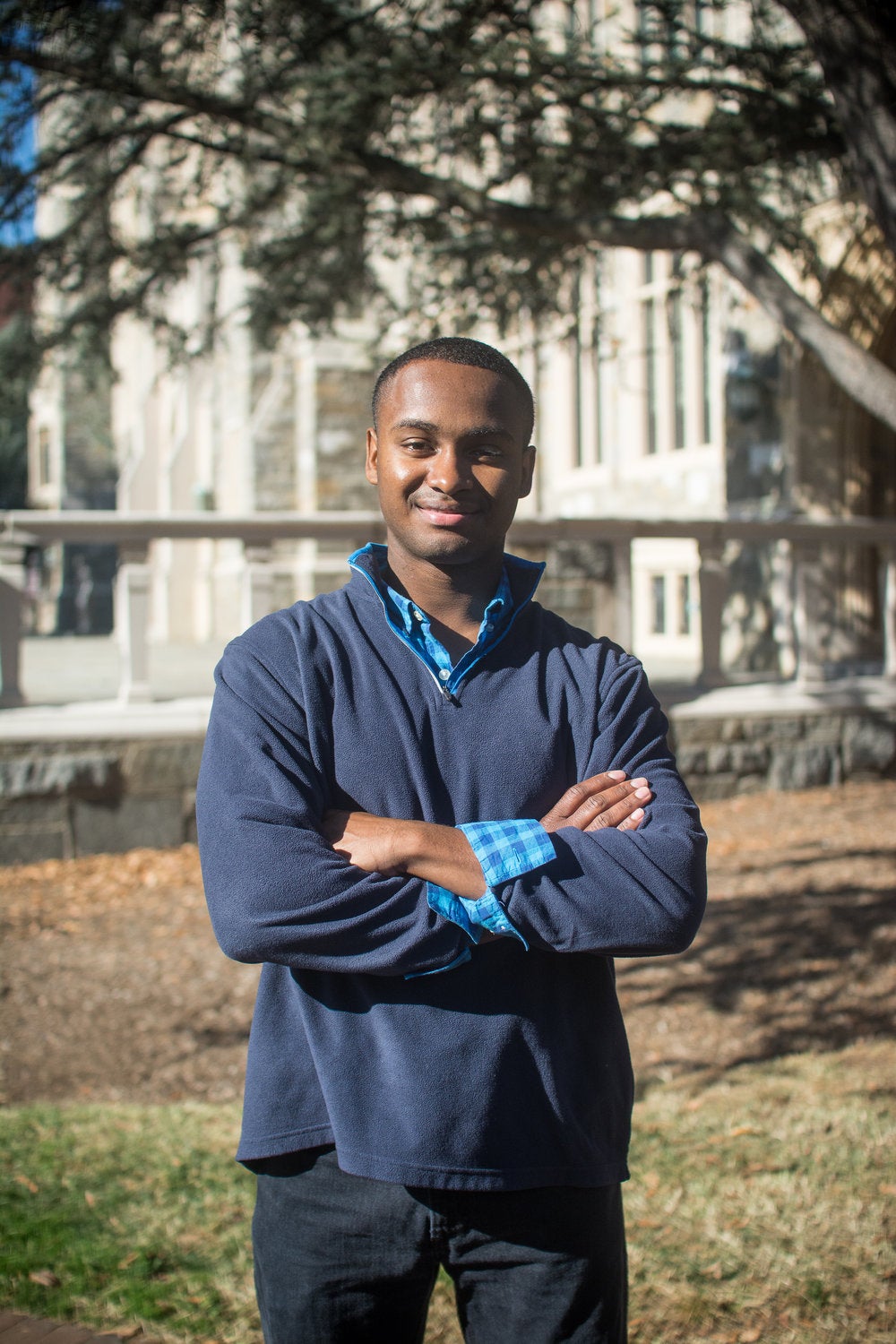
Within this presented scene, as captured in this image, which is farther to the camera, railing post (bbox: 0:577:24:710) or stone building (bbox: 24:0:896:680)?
stone building (bbox: 24:0:896:680)

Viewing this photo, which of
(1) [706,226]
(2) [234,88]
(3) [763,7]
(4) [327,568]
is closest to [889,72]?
(1) [706,226]

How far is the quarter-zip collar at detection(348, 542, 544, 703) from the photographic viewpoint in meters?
1.62

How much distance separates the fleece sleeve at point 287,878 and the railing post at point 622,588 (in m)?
6.10

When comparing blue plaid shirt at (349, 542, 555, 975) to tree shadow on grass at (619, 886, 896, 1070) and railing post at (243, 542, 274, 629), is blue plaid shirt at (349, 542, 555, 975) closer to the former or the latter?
tree shadow on grass at (619, 886, 896, 1070)

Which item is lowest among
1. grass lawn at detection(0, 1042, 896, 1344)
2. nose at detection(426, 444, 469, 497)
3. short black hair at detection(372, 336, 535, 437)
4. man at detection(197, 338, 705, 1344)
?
grass lawn at detection(0, 1042, 896, 1344)

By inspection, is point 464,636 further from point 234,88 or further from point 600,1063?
point 234,88

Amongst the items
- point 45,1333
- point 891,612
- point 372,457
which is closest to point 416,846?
point 372,457

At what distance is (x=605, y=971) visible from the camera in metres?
1.64

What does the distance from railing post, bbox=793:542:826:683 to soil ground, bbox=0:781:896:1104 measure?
4.97 feet

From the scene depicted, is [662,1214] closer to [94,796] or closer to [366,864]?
[366,864]

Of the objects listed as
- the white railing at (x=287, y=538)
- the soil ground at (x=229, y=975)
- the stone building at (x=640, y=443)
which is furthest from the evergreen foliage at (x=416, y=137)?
the soil ground at (x=229, y=975)

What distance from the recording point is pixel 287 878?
1.49m

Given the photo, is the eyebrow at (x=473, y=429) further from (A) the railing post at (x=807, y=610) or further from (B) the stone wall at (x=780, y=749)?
(A) the railing post at (x=807, y=610)

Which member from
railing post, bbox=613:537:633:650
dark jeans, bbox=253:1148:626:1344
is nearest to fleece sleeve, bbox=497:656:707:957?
dark jeans, bbox=253:1148:626:1344
